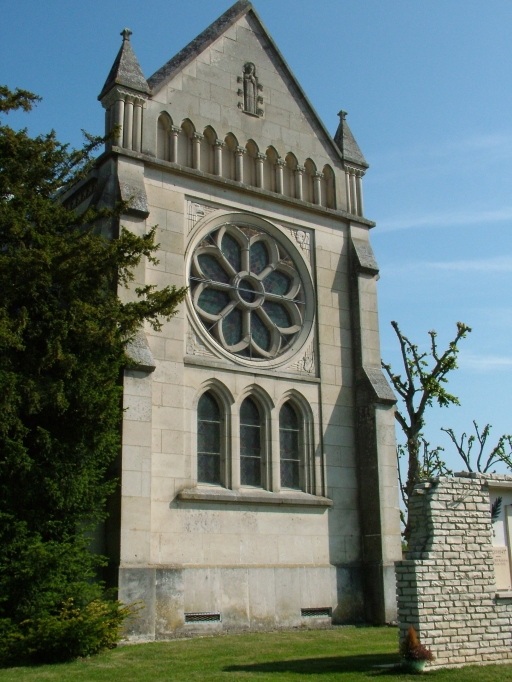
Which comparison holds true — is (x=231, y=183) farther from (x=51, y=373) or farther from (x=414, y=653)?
(x=414, y=653)

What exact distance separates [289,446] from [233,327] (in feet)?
10.4

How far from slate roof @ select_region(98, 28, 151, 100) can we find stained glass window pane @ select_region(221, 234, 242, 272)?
3.93 meters

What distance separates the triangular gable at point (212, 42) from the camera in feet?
67.3

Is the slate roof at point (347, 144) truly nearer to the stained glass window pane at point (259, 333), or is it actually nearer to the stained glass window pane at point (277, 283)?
the stained glass window pane at point (277, 283)

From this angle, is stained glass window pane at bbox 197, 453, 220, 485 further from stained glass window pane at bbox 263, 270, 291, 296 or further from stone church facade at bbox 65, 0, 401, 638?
stained glass window pane at bbox 263, 270, 291, 296

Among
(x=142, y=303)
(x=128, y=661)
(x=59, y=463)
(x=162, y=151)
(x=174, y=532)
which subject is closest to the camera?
(x=128, y=661)

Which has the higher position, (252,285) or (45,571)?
(252,285)

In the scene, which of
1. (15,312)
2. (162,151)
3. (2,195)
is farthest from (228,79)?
(15,312)

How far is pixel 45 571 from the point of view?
14.2 m

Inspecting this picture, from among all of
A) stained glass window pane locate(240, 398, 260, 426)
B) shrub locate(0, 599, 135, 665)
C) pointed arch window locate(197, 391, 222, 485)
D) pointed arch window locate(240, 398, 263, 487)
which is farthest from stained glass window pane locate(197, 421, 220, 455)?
shrub locate(0, 599, 135, 665)

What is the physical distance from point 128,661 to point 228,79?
14431 millimetres

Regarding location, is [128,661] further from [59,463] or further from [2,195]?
[2,195]

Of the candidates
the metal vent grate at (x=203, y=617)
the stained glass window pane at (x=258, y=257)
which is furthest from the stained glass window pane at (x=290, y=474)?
the stained glass window pane at (x=258, y=257)

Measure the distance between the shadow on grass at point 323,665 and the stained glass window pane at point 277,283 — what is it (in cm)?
989
